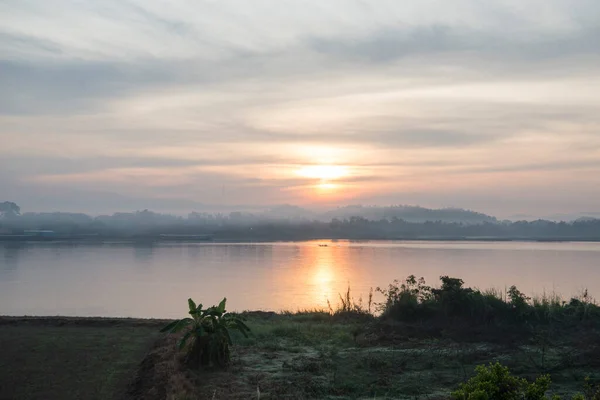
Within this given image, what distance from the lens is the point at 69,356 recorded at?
10.6 metres

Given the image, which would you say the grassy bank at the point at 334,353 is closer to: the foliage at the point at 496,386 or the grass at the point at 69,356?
the grass at the point at 69,356

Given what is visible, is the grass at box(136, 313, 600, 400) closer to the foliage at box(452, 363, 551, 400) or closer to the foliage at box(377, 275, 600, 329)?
the foliage at box(377, 275, 600, 329)

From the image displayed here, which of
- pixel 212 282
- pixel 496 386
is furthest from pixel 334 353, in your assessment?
pixel 212 282

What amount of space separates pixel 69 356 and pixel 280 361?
377cm

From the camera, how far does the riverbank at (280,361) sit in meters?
8.86

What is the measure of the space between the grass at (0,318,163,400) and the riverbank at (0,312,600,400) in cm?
2

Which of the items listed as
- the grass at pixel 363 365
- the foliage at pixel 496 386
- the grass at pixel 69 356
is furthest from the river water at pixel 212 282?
the foliage at pixel 496 386

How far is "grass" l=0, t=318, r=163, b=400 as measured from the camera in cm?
904

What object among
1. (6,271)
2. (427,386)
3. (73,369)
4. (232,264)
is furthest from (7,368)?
(232,264)

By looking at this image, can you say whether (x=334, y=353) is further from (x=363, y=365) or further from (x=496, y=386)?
(x=496, y=386)

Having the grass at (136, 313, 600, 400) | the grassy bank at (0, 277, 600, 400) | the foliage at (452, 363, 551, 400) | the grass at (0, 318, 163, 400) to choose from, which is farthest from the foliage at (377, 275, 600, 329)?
the foliage at (452, 363, 551, 400)

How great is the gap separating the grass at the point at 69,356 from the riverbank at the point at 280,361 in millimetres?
17

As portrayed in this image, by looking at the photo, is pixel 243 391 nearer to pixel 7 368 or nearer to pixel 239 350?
pixel 239 350

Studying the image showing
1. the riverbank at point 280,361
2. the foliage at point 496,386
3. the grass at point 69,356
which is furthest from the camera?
the grass at point 69,356
